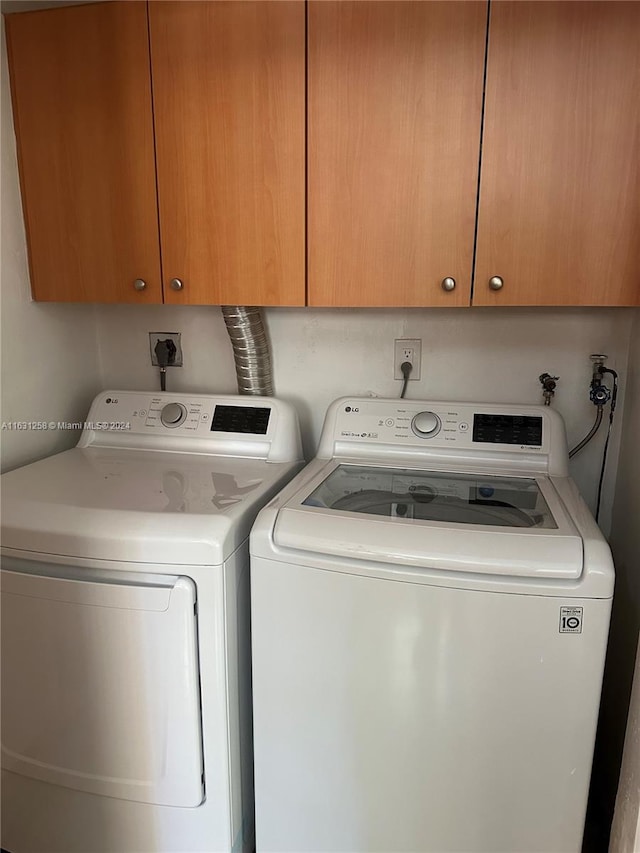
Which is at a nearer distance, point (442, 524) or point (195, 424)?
point (442, 524)

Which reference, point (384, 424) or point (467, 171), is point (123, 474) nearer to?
point (384, 424)

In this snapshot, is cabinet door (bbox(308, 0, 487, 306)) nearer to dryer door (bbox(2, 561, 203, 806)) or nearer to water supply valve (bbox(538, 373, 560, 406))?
water supply valve (bbox(538, 373, 560, 406))

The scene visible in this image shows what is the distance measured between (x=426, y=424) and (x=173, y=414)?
76 centimetres

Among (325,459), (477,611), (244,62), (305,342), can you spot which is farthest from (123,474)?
(244,62)

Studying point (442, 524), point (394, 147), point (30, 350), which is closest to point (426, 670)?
point (442, 524)

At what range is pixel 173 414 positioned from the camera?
172 cm

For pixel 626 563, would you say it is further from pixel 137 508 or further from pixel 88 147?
pixel 88 147

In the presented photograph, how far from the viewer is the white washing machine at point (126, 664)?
1158 mm

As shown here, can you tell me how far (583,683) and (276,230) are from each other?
1189 mm

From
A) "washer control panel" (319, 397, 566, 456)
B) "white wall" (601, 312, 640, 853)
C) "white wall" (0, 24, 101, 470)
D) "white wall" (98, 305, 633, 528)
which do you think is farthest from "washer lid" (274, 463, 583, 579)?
"white wall" (0, 24, 101, 470)

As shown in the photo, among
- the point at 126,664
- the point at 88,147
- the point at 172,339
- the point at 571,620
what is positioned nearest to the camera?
the point at 571,620

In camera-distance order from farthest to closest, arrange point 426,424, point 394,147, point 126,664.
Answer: point 426,424 → point 394,147 → point 126,664

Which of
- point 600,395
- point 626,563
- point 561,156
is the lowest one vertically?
point 626,563

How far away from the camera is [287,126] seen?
4.42 feet
